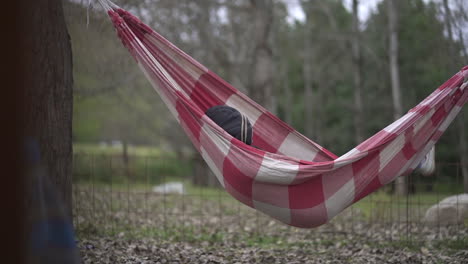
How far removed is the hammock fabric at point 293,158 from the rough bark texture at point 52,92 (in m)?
0.39

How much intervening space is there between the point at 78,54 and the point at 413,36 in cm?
864

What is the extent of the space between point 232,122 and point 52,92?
3.59 feet

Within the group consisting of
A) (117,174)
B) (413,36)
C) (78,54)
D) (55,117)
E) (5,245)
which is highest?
(413,36)

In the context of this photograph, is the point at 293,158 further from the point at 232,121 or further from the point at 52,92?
the point at 52,92

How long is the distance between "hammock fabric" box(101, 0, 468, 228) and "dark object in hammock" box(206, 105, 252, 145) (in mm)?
206

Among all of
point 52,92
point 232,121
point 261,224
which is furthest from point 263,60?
point 52,92

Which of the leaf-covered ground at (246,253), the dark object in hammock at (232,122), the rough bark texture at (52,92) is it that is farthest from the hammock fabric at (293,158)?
the leaf-covered ground at (246,253)

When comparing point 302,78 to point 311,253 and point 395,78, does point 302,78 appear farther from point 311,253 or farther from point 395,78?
point 311,253

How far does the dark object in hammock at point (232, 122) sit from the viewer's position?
2.59 m

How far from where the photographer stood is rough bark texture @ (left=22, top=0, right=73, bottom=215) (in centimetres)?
223

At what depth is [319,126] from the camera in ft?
46.4

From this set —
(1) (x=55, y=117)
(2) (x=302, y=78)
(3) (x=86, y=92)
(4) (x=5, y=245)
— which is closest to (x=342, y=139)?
(2) (x=302, y=78)

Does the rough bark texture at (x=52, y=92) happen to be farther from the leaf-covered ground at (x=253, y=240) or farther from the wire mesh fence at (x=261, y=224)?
the wire mesh fence at (x=261, y=224)

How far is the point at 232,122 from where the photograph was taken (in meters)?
2.61
